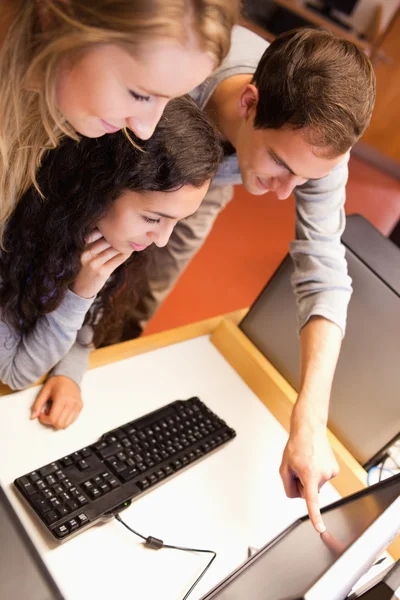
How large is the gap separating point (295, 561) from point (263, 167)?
1.95 ft

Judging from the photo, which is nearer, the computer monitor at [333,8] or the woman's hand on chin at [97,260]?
the woman's hand on chin at [97,260]

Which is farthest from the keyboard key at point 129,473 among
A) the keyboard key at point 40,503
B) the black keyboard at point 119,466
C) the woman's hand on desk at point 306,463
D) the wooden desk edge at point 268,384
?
the wooden desk edge at point 268,384

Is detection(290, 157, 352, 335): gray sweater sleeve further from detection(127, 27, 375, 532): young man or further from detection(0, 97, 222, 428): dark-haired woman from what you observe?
detection(0, 97, 222, 428): dark-haired woman

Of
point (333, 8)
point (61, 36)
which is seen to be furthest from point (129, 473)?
point (333, 8)

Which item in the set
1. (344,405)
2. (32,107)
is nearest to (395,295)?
(344,405)

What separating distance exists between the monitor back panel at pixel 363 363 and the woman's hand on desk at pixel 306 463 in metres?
0.15

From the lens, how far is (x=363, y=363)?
3.22ft

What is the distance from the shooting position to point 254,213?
2.94 m

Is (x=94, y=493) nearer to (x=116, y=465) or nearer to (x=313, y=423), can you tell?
(x=116, y=465)

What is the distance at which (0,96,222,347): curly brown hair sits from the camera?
72 centimetres

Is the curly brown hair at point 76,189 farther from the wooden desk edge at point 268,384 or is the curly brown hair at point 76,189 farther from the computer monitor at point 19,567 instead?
the wooden desk edge at point 268,384

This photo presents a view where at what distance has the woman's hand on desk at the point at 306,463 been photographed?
31.6 inches

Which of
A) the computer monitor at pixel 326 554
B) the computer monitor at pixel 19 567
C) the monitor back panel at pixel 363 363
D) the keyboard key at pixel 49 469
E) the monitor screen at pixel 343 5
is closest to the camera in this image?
the computer monitor at pixel 326 554

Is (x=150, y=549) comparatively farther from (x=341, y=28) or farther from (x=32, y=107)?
(x=341, y=28)
